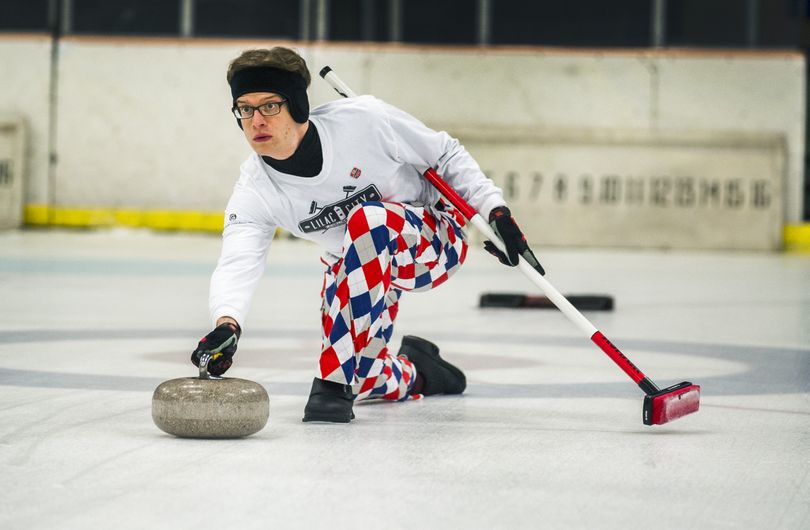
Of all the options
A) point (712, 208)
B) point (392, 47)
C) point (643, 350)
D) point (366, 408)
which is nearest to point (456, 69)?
point (392, 47)

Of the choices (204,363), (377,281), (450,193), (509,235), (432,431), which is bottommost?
(432,431)

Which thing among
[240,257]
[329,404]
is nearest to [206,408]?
Result: [329,404]

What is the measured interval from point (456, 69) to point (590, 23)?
4.88 ft

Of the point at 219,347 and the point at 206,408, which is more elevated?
the point at 219,347

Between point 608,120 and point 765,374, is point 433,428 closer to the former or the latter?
point 765,374

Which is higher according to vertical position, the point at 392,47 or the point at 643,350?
the point at 392,47

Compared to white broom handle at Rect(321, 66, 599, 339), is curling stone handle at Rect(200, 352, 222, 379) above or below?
below

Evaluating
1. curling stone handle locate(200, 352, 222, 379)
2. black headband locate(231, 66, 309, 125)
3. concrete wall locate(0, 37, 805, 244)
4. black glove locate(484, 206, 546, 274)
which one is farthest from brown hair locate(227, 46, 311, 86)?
concrete wall locate(0, 37, 805, 244)

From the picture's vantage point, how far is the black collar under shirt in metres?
3.32

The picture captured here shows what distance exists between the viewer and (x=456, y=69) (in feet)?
45.1

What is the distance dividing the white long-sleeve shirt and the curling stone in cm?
40

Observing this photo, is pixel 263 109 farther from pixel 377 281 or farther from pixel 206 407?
pixel 206 407

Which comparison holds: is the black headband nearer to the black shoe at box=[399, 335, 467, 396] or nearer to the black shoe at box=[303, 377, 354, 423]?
the black shoe at box=[303, 377, 354, 423]

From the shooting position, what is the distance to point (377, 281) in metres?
3.29
